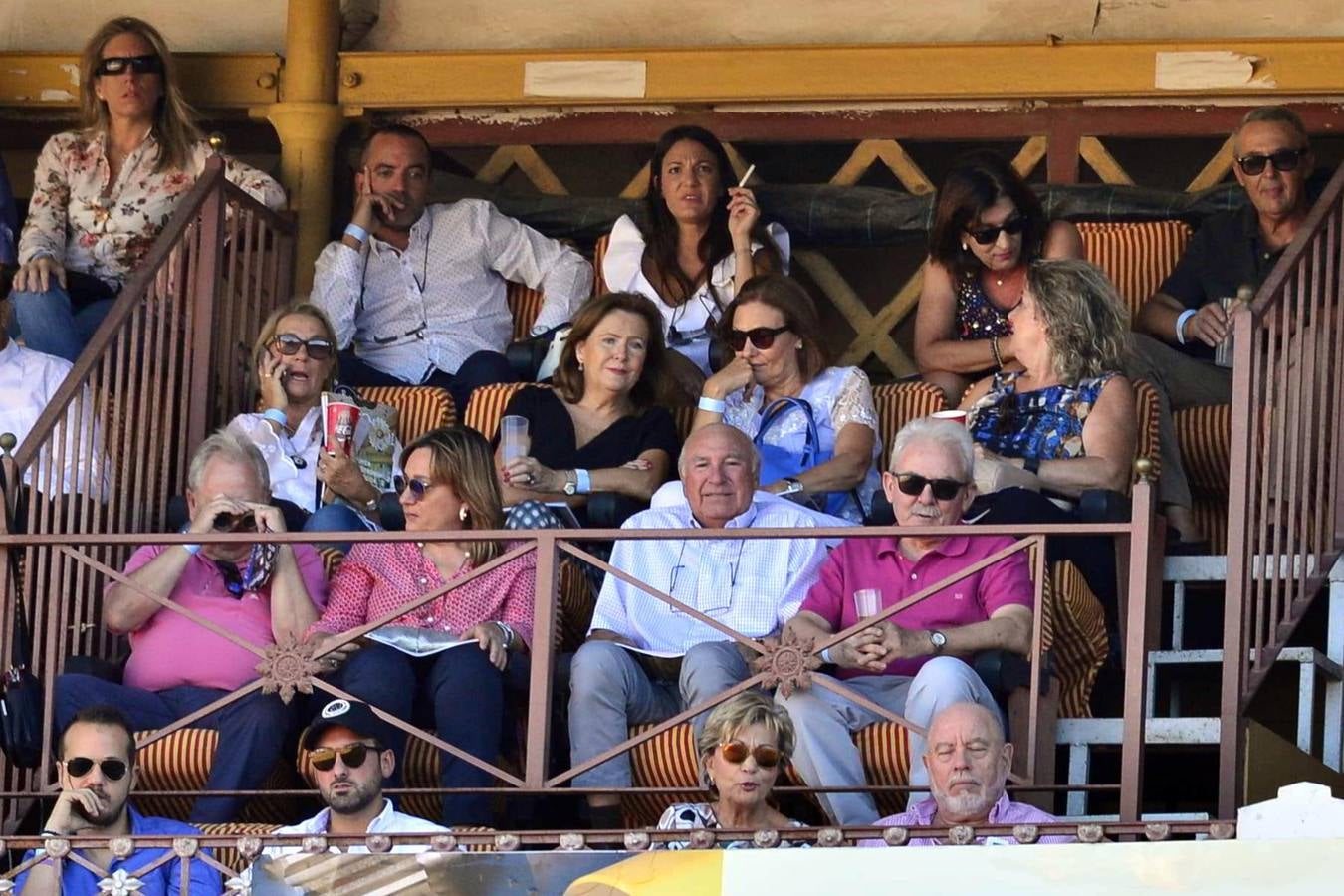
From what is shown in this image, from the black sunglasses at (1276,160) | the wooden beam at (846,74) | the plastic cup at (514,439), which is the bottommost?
the plastic cup at (514,439)

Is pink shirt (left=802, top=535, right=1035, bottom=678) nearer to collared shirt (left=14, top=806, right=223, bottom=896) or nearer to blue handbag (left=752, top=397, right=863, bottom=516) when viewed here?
blue handbag (left=752, top=397, right=863, bottom=516)

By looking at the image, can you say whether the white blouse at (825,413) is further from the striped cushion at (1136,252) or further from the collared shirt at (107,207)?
the collared shirt at (107,207)

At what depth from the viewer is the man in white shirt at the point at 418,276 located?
33.5 feet

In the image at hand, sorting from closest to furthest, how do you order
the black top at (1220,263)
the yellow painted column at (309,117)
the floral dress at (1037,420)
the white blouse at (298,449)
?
the floral dress at (1037,420) → the white blouse at (298,449) → the black top at (1220,263) → the yellow painted column at (309,117)

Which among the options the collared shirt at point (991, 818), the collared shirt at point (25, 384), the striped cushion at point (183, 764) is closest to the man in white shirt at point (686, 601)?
the collared shirt at point (991, 818)

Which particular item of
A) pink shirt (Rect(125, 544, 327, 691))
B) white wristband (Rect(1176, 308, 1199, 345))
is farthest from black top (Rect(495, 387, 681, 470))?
white wristband (Rect(1176, 308, 1199, 345))

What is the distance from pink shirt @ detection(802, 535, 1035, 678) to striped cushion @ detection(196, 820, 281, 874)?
141 centimetres

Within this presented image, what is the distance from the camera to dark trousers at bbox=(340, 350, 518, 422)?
9.97 meters

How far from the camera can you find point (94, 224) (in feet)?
33.7

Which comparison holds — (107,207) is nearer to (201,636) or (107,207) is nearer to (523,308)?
(523,308)

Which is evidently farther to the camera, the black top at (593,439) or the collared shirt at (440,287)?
the collared shirt at (440,287)

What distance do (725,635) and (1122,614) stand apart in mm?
979

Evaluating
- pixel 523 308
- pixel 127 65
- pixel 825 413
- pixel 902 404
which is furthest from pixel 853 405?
pixel 127 65

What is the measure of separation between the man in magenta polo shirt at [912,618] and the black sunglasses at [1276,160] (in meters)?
1.68
